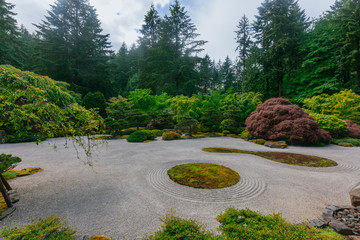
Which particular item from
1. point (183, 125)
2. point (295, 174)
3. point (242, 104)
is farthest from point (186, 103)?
point (295, 174)

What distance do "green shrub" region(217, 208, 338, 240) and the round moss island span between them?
5.72 ft

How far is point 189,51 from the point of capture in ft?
76.7

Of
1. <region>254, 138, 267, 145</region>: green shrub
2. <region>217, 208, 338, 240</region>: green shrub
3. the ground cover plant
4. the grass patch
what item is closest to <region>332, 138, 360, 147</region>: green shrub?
<region>254, 138, 267, 145</region>: green shrub

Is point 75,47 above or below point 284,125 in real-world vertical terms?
above

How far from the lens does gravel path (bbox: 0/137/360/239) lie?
10.5 feet

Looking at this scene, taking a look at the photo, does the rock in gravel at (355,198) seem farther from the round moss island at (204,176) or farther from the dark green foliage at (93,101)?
the dark green foliage at (93,101)

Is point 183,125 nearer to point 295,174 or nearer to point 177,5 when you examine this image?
point 295,174

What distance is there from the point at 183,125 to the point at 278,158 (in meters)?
7.69

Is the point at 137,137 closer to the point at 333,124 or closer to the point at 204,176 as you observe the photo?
the point at 204,176

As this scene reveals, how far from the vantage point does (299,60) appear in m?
19.6

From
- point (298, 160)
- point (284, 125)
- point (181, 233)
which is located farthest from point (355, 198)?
point (284, 125)

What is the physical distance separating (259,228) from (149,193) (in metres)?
2.84

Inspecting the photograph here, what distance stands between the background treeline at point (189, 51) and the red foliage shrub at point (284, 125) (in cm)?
746

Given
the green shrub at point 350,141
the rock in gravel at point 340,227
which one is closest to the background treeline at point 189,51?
the green shrub at point 350,141
